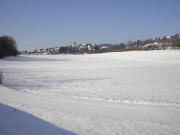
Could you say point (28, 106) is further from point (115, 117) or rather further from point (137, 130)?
point (137, 130)

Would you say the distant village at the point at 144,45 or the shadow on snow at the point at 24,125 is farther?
the distant village at the point at 144,45

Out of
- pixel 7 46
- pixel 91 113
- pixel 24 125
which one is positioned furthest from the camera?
pixel 7 46

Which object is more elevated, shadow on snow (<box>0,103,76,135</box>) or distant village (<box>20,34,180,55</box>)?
distant village (<box>20,34,180,55</box>)

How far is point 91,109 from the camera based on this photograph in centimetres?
680

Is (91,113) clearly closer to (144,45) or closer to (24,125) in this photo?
(24,125)

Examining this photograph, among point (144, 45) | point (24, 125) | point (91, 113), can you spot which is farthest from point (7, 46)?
point (91, 113)

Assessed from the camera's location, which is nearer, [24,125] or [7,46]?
[24,125]

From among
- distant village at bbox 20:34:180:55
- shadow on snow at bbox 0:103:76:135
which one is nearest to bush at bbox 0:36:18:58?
distant village at bbox 20:34:180:55

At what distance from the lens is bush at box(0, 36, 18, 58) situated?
56.4 meters

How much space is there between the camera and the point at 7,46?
199ft

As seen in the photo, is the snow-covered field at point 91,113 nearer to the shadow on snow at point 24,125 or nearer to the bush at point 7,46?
the shadow on snow at point 24,125

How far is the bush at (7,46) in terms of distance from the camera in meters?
56.4

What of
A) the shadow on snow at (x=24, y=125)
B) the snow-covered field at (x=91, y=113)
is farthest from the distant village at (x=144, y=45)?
the shadow on snow at (x=24, y=125)

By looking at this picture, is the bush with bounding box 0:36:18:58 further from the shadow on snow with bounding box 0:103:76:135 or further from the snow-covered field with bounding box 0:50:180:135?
the shadow on snow with bounding box 0:103:76:135
